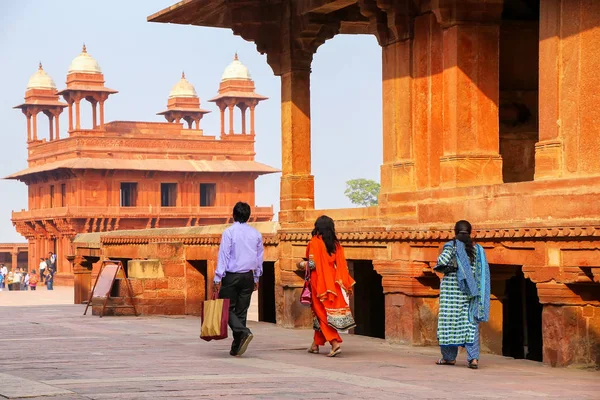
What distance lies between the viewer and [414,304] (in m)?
10.4

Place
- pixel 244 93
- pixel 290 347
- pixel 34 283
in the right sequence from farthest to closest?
pixel 244 93, pixel 34 283, pixel 290 347

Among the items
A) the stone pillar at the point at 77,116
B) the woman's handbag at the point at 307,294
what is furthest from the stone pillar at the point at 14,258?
the woman's handbag at the point at 307,294

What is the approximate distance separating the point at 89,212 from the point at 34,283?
28.8 ft

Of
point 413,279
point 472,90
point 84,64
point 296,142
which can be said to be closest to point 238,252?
point 413,279

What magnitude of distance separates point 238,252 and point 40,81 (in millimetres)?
57281

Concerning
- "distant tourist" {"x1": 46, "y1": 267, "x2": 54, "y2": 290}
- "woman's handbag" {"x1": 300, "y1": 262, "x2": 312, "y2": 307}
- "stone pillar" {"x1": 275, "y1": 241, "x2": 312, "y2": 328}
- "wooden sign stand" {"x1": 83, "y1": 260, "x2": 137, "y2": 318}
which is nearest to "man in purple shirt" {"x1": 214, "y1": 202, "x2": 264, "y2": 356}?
"woman's handbag" {"x1": 300, "y1": 262, "x2": 312, "y2": 307}

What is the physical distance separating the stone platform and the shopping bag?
0.17 metres

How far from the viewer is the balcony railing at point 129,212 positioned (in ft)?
182

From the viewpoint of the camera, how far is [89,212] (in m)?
55.8

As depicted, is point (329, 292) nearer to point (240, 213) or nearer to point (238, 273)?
point (238, 273)

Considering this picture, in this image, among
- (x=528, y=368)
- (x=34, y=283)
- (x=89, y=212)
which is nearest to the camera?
(x=528, y=368)

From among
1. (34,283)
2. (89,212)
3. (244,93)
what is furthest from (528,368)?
(244,93)

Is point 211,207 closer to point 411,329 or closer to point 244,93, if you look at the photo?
point 244,93

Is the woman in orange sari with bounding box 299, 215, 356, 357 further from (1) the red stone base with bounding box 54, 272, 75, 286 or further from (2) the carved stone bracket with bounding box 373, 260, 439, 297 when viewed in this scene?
(1) the red stone base with bounding box 54, 272, 75, 286
